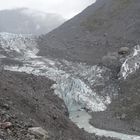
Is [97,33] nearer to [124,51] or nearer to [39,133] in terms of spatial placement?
[124,51]

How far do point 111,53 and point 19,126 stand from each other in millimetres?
46892

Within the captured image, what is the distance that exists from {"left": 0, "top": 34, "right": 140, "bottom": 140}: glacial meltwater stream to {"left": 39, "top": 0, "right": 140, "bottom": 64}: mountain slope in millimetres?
3550

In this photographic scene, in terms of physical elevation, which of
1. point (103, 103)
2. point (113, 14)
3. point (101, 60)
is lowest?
point (103, 103)

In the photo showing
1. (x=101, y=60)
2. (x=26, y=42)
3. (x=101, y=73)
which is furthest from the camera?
(x=26, y=42)

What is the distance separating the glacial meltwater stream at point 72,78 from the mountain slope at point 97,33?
355cm

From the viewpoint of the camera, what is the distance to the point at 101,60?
65375mm

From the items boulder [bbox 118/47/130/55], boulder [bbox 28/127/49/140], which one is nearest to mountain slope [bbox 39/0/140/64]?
boulder [bbox 118/47/130/55]

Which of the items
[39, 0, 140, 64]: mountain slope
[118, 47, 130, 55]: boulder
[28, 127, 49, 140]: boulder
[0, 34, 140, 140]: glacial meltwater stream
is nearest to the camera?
[28, 127, 49, 140]: boulder

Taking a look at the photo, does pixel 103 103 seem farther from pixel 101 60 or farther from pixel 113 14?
pixel 113 14

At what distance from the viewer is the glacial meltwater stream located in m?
48.1

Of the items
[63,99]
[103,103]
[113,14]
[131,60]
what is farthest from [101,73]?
[113,14]

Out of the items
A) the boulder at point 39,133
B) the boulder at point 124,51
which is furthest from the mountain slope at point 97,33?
the boulder at point 39,133

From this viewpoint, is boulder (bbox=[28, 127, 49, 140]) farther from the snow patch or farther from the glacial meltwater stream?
the snow patch

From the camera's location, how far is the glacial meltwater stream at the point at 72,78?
48.1 metres
